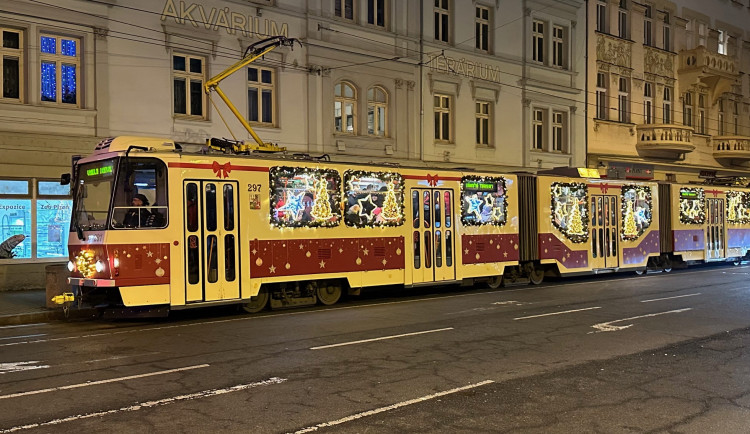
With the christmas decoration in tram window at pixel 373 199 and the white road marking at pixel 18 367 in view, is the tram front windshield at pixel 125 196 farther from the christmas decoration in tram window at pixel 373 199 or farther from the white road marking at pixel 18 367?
the christmas decoration in tram window at pixel 373 199

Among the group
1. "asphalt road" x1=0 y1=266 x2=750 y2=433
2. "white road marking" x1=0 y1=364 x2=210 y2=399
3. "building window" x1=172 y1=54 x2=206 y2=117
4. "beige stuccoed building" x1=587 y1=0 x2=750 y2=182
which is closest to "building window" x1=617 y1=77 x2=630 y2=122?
"beige stuccoed building" x1=587 y1=0 x2=750 y2=182

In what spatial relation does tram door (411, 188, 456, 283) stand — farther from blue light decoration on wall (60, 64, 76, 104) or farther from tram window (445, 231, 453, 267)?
blue light decoration on wall (60, 64, 76, 104)

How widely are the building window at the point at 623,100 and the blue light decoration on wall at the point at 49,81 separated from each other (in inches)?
1037

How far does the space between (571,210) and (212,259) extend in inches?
469

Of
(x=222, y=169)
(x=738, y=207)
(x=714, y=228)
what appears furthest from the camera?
(x=738, y=207)

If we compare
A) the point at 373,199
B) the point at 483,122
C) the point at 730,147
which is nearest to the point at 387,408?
the point at 373,199

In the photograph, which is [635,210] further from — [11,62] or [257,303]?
[11,62]

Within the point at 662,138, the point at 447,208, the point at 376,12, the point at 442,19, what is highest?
the point at 442,19

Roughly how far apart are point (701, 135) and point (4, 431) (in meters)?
39.2

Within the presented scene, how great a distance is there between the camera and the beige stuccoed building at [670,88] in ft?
108

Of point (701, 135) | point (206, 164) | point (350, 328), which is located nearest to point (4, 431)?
point (350, 328)

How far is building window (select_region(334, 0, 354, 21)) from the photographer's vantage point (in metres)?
23.2

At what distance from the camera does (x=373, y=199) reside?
618 inches

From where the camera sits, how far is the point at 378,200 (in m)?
15.8
